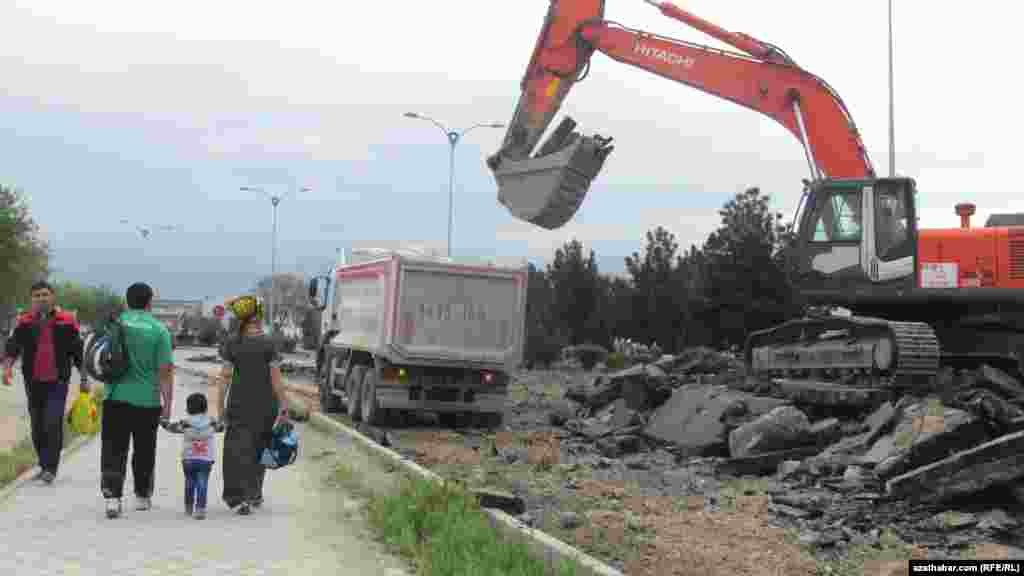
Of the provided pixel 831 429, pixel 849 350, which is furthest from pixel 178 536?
pixel 849 350

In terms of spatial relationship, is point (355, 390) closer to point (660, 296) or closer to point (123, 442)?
point (123, 442)

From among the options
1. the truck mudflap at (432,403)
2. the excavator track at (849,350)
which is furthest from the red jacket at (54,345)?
the excavator track at (849,350)

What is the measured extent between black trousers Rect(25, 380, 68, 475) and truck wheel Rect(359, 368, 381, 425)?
7521 mm

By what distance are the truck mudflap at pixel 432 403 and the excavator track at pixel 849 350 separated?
4.09 meters

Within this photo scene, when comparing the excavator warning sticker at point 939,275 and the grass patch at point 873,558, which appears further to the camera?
the excavator warning sticker at point 939,275

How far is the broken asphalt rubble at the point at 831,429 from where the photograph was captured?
31.1 ft

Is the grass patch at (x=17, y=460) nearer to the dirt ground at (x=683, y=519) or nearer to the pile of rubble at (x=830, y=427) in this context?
the dirt ground at (x=683, y=519)

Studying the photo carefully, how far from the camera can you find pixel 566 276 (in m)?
49.2

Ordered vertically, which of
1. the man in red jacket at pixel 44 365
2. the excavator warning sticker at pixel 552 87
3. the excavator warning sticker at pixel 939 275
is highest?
the excavator warning sticker at pixel 552 87

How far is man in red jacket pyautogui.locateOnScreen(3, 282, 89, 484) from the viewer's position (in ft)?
34.6


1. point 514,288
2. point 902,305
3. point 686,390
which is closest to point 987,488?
point 902,305

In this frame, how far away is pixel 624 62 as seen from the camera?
Answer: 749 inches

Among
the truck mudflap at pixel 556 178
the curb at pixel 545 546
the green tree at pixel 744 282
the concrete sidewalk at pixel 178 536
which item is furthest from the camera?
the green tree at pixel 744 282

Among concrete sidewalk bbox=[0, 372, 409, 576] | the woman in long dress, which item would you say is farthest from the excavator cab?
the woman in long dress
